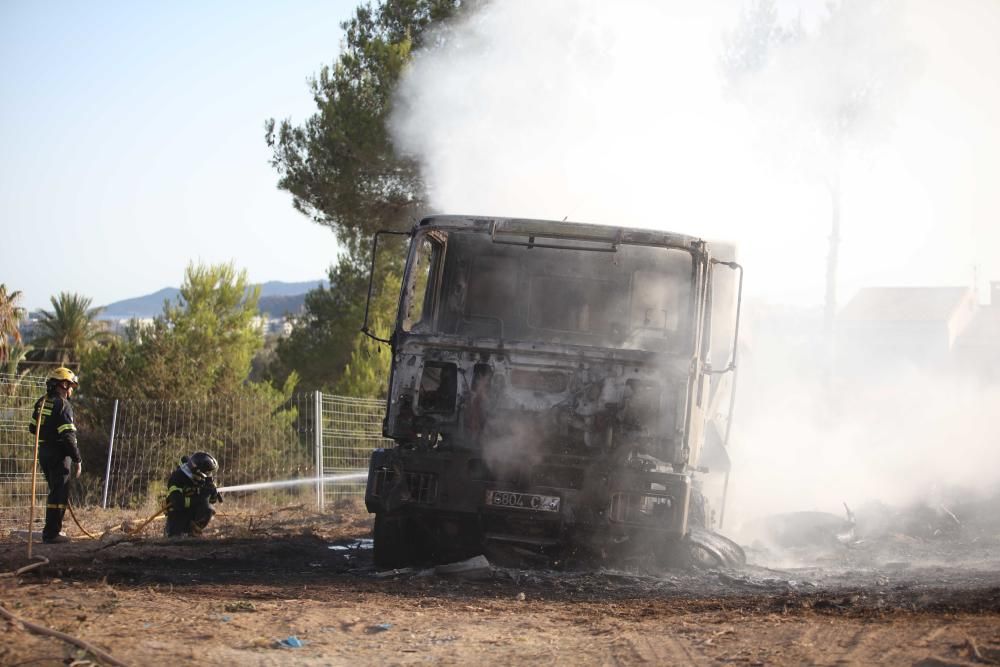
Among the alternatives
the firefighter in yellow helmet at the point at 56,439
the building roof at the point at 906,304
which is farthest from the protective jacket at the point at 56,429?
the building roof at the point at 906,304

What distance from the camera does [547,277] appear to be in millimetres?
8852

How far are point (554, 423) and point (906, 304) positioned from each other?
47826mm

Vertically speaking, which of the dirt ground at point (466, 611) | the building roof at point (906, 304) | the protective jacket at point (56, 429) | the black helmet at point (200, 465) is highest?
the building roof at point (906, 304)

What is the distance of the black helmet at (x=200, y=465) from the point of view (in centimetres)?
984

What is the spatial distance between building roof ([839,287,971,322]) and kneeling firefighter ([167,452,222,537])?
4527cm

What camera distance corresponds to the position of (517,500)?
796 cm

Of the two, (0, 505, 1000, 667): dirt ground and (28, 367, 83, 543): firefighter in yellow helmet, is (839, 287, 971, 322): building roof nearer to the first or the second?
(0, 505, 1000, 667): dirt ground

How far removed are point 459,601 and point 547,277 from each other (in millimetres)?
3112

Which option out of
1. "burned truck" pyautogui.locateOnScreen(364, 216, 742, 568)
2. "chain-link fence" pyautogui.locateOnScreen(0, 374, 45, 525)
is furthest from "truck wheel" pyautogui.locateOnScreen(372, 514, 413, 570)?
"chain-link fence" pyautogui.locateOnScreen(0, 374, 45, 525)

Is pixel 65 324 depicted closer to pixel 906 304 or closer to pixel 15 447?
pixel 15 447

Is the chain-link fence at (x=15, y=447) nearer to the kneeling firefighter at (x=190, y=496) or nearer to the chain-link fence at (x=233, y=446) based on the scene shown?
the chain-link fence at (x=233, y=446)

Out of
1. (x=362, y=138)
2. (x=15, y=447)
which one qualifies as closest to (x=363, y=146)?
(x=362, y=138)

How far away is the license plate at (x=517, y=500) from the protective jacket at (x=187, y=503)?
338 centimetres

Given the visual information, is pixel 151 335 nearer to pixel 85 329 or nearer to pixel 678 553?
pixel 678 553
